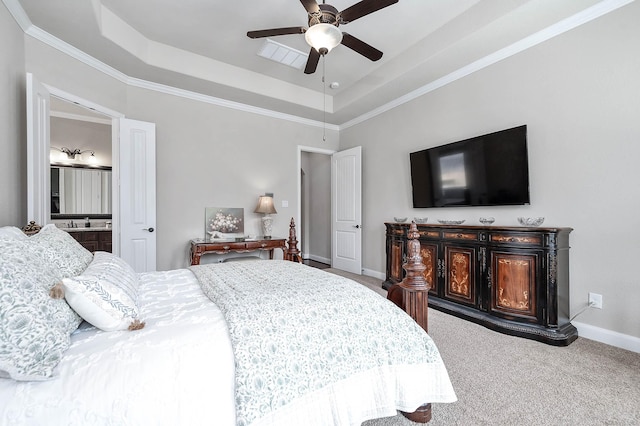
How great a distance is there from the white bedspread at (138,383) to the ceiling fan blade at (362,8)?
2.34 metres

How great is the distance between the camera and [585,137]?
8.45ft

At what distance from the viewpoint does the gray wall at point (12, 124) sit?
2.27 m

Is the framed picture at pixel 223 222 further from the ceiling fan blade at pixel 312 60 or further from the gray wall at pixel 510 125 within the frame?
the ceiling fan blade at pixel 312 60

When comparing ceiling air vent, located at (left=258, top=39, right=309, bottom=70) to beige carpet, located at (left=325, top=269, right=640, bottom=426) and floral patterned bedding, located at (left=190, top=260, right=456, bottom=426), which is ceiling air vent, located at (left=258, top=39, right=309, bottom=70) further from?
beige carpet, located at (left=325, top=269, right=640, bottom=426)

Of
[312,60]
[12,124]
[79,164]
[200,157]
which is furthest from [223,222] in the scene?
[79,164]

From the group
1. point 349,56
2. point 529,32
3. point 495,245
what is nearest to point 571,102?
point 529,32

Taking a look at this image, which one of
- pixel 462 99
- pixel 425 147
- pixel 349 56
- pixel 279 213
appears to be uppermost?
pixel 349 56

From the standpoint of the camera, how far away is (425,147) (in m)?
4.00

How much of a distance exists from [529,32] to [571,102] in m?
0.82

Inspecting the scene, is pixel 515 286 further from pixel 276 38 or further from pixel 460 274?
pixel 276 38

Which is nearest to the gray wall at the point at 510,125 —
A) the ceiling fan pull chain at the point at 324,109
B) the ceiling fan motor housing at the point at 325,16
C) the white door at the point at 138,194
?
the white door at the point at 138,194

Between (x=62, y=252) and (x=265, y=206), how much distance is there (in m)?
3.12

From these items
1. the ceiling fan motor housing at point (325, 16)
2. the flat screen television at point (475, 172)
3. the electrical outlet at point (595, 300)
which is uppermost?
the ceiling fan motor housing at point (325, 16)

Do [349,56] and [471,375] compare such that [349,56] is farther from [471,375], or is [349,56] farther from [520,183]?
[471,375]
